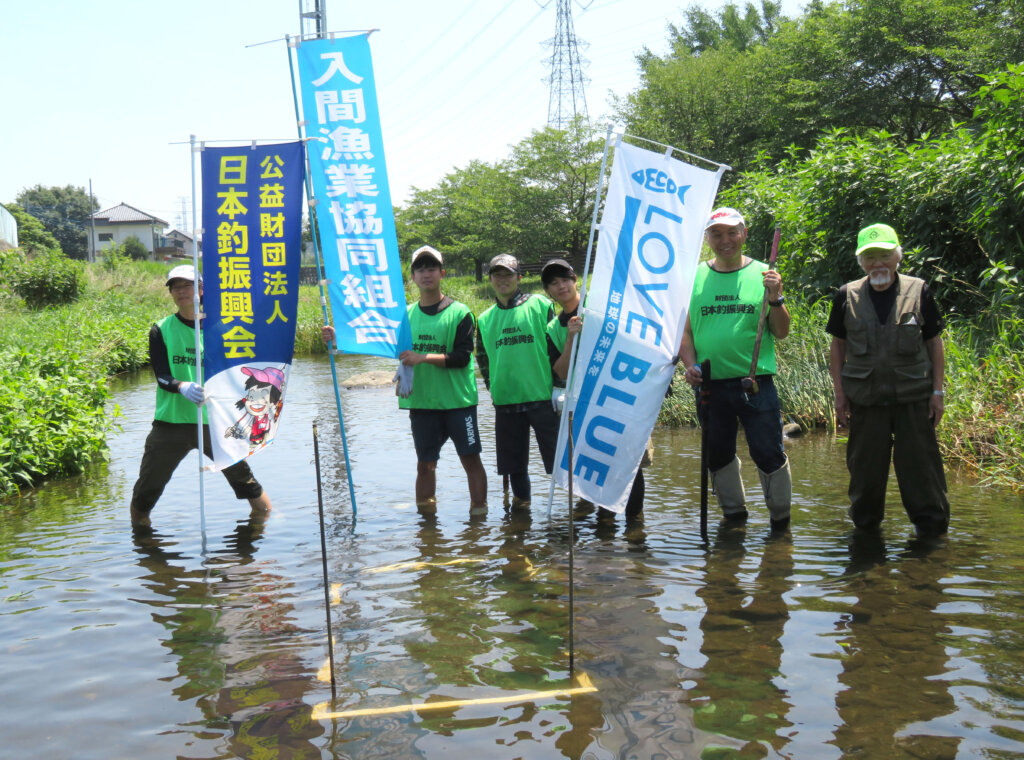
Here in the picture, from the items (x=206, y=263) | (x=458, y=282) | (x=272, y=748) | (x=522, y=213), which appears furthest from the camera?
(x=458, y=282)

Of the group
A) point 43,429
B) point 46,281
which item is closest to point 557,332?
point 43,429

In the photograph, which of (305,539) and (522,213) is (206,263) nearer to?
(305,539)

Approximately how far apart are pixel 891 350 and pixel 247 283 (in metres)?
4.04

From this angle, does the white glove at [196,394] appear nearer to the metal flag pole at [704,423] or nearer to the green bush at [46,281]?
the metal flag pole at [704,423]

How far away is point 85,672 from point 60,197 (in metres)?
96.5

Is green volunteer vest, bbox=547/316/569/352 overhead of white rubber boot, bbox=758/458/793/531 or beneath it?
overhead

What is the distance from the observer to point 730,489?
18.9ft

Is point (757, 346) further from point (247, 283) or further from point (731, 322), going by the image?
point (247, 283)

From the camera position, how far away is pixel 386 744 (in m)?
3.16

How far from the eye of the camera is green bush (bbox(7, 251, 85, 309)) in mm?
26344

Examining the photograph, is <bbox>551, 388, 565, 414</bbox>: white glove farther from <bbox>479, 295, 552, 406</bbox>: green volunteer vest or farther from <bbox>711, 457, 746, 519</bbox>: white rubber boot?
<bbox>711, 457, 746, 519</bbox>: white rubber boot

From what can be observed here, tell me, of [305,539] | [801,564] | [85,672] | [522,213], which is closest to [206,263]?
[305,539]

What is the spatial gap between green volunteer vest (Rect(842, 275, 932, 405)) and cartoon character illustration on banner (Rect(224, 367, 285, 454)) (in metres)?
3.69

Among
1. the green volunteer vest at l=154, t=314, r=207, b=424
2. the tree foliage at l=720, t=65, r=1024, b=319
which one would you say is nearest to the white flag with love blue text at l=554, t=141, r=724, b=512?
the green volunteer vest at l=154, t=314, r=207, b=424
